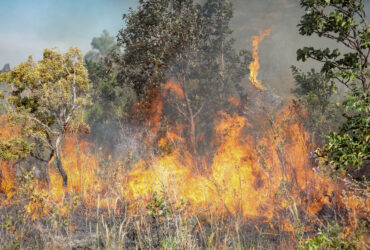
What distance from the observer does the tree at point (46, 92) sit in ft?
48.4

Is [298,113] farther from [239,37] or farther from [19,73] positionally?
[239,37]

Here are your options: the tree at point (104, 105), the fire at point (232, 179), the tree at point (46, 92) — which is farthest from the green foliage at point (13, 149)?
the tree at point (104, 105)

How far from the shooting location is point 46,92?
14820mm

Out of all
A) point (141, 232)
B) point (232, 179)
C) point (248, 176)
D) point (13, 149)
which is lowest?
point (141, 232)

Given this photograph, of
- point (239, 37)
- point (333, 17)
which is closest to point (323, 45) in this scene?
point (239, 37)

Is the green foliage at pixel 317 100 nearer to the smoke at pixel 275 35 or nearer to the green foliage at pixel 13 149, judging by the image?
the green foliage at pixel 13 149

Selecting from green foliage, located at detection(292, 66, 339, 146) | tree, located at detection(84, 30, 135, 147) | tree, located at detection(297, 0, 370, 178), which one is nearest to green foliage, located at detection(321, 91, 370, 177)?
tree, located at detection(297, 0, 370, 178)

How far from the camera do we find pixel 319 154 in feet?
21.6

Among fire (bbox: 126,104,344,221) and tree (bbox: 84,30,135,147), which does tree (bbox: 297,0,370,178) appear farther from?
tree (bbox: 84,30,135,147)

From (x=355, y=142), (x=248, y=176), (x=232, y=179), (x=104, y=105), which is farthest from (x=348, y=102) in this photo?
(x=104, y=105)

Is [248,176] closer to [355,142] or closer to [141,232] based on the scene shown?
[141,232]

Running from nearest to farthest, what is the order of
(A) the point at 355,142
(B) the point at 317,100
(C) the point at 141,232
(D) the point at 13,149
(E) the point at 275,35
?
1. (A) the point at 355,142
2. (C) the point at 141,232
3. (D) the point at 13,149
4. (B) the point at 317,100
5. (E) the point at 275,35

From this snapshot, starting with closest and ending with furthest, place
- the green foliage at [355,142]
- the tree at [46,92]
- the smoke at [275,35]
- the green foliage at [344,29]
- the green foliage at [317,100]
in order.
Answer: the green foliage at [355,142] < the green foliage at [344,29] < the tree at [46,92] < the green foliage at [317,100] < the smoke at [275,35]

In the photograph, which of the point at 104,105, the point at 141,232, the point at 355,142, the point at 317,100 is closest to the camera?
the point at 355,142
